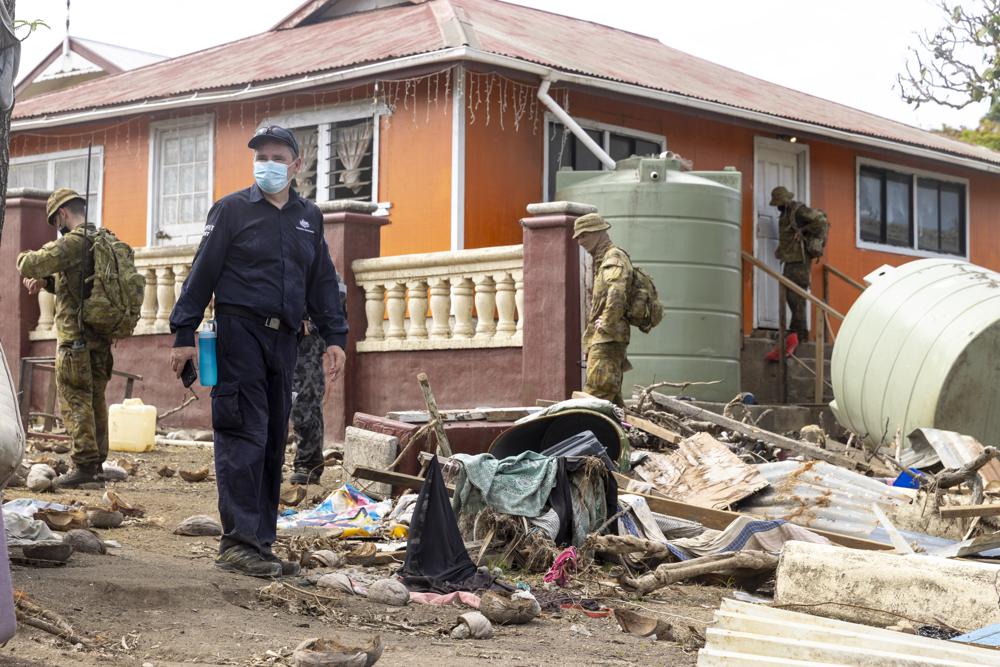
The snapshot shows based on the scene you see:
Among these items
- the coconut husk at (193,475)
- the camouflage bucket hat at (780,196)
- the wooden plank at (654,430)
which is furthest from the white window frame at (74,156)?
the wooden plank at (654,430)

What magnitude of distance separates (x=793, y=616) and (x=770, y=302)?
1254 cm

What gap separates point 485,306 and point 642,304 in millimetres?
2010

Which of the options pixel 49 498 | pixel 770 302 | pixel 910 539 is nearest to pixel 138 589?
pixel 49 498

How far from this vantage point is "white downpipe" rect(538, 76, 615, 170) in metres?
14.1

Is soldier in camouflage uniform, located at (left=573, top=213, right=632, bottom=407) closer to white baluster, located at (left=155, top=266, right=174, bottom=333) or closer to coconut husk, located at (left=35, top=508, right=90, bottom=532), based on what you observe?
coconut husk, located at (left=35, top=508, right=90, bottom=532)

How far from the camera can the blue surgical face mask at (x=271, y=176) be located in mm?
6406

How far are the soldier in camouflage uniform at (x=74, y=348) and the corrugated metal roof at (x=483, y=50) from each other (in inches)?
208

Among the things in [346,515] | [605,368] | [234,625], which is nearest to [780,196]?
[605,368]

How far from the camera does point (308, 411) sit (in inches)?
388

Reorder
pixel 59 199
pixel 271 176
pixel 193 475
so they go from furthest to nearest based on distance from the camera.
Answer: pixel 193 475 → pixel 59 199 → pixel 271 176

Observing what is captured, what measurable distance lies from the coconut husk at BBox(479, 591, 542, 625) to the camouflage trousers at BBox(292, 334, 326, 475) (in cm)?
421

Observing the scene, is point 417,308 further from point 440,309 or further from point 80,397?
point 80,397

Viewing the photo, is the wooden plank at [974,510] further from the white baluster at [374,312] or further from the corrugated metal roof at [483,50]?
the corrugated metal roof at [483,50]

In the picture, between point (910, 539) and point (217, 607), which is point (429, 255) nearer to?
point (910, 539)
